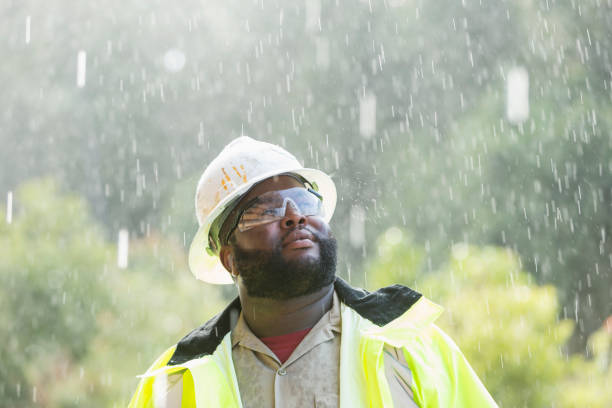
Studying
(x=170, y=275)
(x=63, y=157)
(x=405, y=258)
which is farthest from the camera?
(x=63, y=157)

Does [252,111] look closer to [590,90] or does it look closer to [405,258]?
[590,90]

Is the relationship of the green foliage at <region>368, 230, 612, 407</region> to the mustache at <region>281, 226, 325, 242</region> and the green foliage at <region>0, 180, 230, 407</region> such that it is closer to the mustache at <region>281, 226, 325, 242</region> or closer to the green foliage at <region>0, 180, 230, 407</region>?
the green foliage at <region>0, 180, 230, 407</region>

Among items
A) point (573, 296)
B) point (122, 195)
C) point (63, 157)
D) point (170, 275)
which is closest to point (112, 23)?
point (63, 157)

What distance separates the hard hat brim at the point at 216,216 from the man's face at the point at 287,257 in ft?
0.48

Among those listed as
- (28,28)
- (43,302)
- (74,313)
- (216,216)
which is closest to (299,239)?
(216,216)

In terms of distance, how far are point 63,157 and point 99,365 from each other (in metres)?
6.90

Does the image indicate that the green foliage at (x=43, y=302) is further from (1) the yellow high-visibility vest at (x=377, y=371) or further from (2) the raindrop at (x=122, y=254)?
(1) the yellow high-visibility vest at (x=377, y=371)

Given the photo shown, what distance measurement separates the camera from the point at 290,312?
2.27 meters

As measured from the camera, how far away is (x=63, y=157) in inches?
552

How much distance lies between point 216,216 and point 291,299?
1.46 feet

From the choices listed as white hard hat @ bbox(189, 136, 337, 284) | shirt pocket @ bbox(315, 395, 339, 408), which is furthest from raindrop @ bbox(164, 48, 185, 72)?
shirt pocket @ bbox(315, 395, 339, 408)

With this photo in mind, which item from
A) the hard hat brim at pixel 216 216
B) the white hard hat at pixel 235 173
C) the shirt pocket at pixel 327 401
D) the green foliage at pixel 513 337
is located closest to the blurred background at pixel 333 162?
the green foliage at pixel 513 337

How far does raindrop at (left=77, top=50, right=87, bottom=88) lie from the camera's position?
14.7 meters

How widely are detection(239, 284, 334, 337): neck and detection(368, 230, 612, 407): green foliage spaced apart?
4207 millimetres
